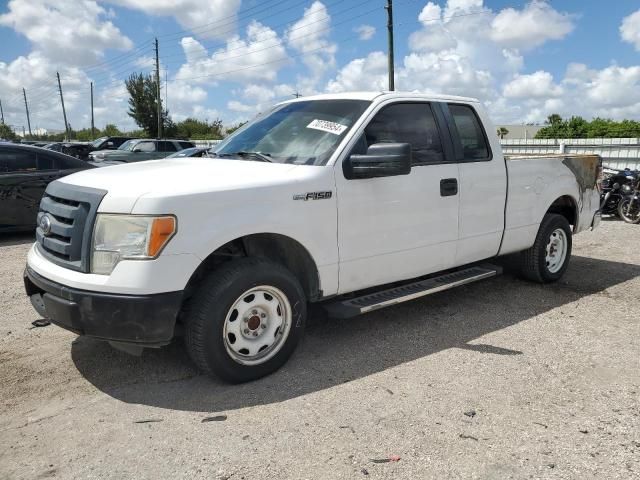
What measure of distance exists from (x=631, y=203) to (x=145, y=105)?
191 feet

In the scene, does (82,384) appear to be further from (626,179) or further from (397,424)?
(626,179)

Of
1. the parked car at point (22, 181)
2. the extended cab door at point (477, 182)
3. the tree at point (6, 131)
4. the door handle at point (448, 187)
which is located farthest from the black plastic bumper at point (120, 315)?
the tree at point (6, 131)

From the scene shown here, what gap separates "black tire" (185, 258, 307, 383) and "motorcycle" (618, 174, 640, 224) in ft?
31.6

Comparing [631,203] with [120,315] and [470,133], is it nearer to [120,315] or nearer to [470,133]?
[470,133]

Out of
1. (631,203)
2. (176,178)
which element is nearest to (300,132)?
(176,178)

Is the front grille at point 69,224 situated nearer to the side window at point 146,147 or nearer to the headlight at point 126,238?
the headlight at point 126,238

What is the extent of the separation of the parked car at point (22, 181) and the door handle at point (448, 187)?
665 centimetres

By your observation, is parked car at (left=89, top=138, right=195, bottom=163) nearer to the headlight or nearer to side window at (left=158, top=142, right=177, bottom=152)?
side window at (left=158, top=142, right=177, bottom=152)

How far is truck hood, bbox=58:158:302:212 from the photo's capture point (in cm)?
317

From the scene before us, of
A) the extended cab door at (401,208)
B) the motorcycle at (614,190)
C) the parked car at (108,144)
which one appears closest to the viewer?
the extended cab door at (401,208)

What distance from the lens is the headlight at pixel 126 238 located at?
3078mm

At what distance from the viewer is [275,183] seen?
354 centimetres

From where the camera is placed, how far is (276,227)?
354 cm

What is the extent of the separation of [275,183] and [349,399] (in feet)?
4.78
